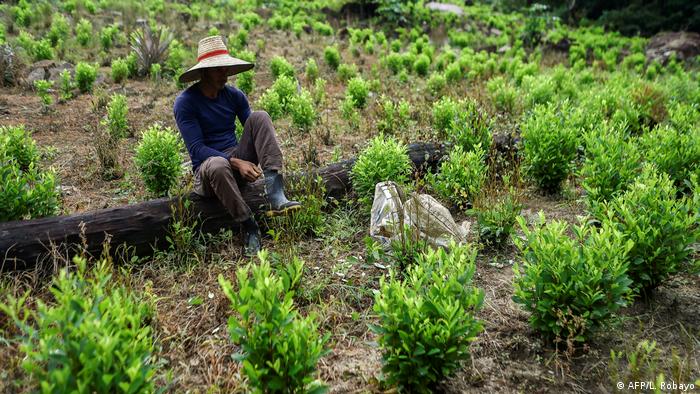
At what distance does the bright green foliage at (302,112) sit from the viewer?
5.99m

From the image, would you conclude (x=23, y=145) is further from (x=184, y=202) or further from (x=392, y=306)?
(x=392, y=306)

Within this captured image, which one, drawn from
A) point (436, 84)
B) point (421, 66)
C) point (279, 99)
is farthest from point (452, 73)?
point (279, 99)

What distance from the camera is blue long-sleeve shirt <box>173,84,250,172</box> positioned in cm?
366

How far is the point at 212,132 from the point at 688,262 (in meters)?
3.73

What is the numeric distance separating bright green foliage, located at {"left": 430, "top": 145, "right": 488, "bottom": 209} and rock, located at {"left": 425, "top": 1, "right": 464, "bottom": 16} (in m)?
15.8

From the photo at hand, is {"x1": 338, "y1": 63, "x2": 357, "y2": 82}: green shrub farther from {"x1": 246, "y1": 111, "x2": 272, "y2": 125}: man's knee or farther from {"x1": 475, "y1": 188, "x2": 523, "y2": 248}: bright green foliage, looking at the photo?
{"x1": 475, "y1": 188, "x2": 523, "y2": 248}: bright green foliage

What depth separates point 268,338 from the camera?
6.12 feet

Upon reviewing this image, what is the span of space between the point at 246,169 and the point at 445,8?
18.0 m

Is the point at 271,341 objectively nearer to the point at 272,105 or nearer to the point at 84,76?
the point at 272,105

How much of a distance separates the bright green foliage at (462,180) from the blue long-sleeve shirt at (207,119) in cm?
190

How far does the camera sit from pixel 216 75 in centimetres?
375

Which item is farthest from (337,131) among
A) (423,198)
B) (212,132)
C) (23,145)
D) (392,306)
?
(392,306)

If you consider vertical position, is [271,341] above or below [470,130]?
above

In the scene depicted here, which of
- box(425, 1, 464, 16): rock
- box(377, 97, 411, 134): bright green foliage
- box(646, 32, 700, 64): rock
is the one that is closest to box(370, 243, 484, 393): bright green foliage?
box(377, 97, 411, 134): bright green foliage
